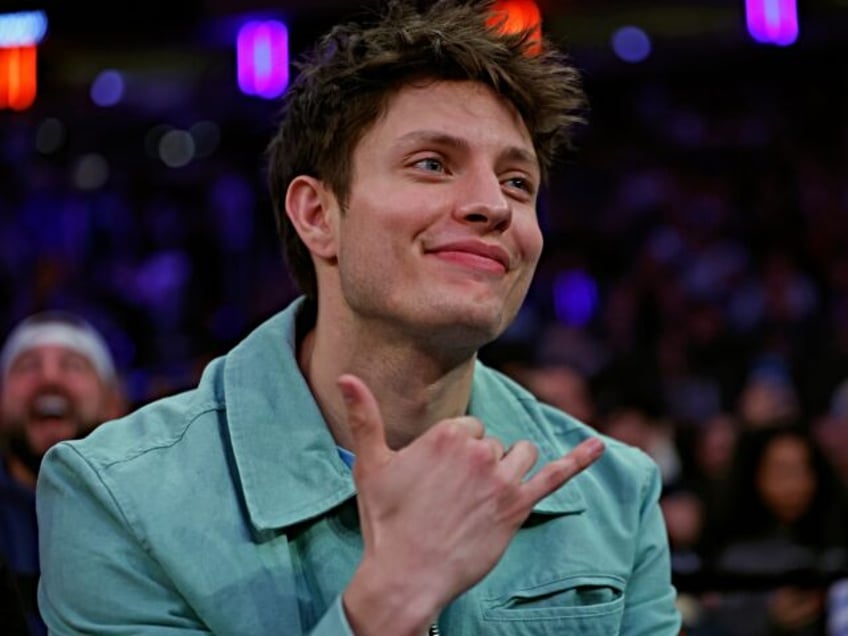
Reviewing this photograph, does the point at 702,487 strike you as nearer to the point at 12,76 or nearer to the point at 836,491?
the point at 836,491

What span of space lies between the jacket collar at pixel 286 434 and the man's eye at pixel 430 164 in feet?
1.25

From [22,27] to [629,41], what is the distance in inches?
254

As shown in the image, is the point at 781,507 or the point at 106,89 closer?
the point at 781,507

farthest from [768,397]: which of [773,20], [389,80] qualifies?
[389,80]

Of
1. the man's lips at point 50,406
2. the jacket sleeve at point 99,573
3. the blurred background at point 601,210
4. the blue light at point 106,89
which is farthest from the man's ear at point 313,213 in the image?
the blue light at point 106,89

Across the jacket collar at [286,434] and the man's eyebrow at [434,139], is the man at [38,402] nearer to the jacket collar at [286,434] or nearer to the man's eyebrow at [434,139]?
the jacket collar at [286,434]

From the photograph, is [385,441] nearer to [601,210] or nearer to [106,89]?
[601,210]

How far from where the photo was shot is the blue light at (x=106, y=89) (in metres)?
16.1

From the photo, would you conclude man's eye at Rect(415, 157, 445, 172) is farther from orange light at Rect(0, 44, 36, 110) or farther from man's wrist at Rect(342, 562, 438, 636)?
orange light at Rect(0, 44, 36, 110)

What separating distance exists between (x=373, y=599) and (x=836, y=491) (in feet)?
12.7

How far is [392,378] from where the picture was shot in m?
2.37

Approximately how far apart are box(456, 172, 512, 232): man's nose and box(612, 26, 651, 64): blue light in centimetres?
1119

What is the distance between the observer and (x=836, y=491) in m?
5.45

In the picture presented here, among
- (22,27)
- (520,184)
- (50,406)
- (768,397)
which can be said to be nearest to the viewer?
(520,184)
